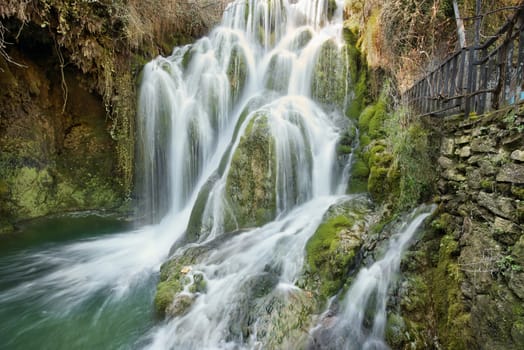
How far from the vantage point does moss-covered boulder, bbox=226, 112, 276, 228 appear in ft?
19.6

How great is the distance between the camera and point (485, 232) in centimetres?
245

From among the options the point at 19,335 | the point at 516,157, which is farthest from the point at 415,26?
the point at 19,335

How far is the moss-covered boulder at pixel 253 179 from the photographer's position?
19.6ft

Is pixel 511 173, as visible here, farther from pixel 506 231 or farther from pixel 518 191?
pixel 506 231

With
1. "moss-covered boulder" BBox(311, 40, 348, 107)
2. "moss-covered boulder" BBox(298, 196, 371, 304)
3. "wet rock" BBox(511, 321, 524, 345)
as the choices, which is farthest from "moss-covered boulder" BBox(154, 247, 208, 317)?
"moss-covered boulder" BBox(311, 40, 348, 107)

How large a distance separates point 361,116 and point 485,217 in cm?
515

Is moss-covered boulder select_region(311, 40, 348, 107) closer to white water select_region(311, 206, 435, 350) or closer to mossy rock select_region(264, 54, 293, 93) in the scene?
mossy rock select_region(264, 54, 293, 93)

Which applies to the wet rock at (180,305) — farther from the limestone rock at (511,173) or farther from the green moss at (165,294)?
the limestone rock at (511,173)

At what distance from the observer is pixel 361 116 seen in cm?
724

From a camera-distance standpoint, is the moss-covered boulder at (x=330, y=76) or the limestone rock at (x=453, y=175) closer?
the limestone rock at (x=453, y=175)

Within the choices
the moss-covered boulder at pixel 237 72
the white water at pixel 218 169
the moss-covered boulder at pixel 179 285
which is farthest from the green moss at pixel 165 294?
the moss-covered boulder at pixel 237 72

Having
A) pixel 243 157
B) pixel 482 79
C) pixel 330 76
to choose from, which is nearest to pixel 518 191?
pixel 482 79

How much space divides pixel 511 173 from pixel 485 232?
57 centimetres

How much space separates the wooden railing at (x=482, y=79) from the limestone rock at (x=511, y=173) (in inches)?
20.5
